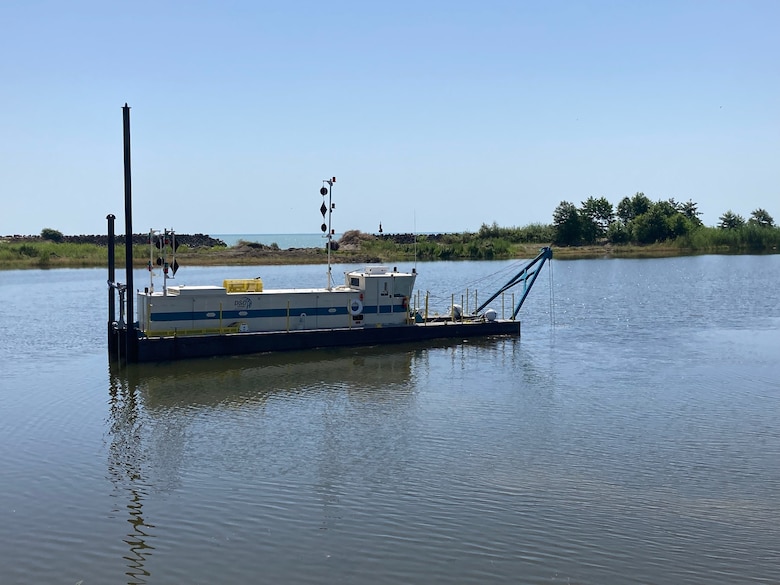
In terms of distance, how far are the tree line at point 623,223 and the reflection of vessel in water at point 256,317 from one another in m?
98.3

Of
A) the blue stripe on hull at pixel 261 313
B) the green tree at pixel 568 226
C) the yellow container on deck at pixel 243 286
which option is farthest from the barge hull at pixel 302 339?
the green tree at pixel 568 226

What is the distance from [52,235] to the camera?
138m

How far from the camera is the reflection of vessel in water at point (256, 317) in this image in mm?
34906

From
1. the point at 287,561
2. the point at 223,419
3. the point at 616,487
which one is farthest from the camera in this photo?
the point at 223,419

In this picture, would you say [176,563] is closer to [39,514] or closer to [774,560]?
[39,514]

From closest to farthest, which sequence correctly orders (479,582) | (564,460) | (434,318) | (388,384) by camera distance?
(479,582) < (564,460) < (388,384) < (434,318)

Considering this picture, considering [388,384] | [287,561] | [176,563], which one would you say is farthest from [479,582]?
[388,384]

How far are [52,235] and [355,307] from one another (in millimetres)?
113734

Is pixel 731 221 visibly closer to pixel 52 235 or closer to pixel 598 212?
pixel 598 212

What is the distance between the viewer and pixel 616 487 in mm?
18797

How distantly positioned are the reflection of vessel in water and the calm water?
1191 millimetres

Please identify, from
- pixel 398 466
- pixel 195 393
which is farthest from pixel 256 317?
pixel 398 466

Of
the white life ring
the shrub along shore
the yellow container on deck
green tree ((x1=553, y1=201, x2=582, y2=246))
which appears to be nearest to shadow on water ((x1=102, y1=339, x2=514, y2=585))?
the white life ring

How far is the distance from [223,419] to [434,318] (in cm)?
2002
